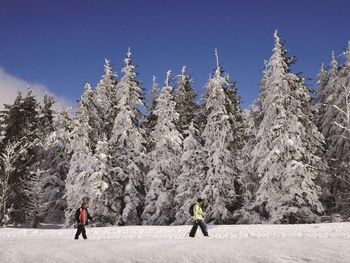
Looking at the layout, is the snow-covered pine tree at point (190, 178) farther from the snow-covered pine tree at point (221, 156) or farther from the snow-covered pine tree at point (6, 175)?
the snow-covered pine tree at point (6, 175)

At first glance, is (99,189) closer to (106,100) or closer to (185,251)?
(106,100)

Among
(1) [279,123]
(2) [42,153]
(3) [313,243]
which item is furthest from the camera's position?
(2) [42,153]

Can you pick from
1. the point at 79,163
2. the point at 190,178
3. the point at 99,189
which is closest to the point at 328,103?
the point at 190,178

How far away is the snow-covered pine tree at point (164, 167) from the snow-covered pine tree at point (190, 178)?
97 cm

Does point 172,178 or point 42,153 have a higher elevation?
point 42,153

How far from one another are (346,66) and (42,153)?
3000cm

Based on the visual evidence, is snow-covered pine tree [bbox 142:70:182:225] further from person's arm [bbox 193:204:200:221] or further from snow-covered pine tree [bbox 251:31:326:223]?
person's arm [bbox 193:204:200:221]

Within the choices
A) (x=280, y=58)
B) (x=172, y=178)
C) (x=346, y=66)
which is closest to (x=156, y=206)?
(x=172, y=178)

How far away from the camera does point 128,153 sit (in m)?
36.7

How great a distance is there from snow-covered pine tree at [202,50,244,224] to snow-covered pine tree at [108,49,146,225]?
587 centimetres

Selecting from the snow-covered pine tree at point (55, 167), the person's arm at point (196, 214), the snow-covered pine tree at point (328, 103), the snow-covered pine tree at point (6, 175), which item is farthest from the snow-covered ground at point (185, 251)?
the snow-covered pine tree at point (55, 167)

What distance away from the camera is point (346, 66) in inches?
1394

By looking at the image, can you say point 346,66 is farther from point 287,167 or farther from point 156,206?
point 156,206

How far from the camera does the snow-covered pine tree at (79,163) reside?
116ft
